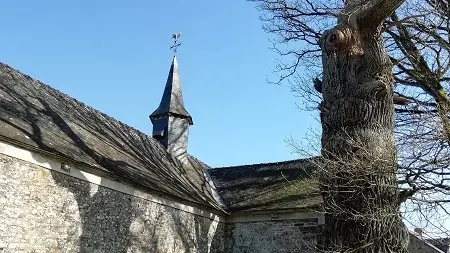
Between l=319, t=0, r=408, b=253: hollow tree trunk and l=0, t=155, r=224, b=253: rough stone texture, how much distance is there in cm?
524

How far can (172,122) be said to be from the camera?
17406 millimetres

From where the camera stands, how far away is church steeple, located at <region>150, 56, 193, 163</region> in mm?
17078

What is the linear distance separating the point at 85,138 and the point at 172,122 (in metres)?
5.82

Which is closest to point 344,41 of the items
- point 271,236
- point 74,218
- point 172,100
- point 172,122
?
point 74,218

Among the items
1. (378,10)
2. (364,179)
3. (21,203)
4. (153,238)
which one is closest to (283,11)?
(378,10)

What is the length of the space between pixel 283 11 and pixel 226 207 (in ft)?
22.3

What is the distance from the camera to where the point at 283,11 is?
38.3ft

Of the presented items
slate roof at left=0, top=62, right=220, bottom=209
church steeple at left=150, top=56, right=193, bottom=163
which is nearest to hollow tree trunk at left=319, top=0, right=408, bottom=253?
slate roof at left=0, top=62, right=220, bottom=209

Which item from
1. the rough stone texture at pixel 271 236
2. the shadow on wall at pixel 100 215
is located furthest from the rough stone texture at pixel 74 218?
the rough stone texture at pixel 271 236

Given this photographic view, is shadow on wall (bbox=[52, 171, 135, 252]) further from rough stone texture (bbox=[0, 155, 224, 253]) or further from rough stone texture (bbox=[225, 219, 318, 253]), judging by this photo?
rough stone texture (bbox=[225, 219, 318, 253])

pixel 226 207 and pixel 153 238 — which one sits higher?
pixel 226 207

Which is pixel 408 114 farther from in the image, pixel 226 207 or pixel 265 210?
pixel 226 207

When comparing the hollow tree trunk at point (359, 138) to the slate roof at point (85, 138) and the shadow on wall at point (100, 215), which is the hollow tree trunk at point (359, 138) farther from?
the slate roof at point (85, 138)

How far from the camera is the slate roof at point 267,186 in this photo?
45.9 ft
